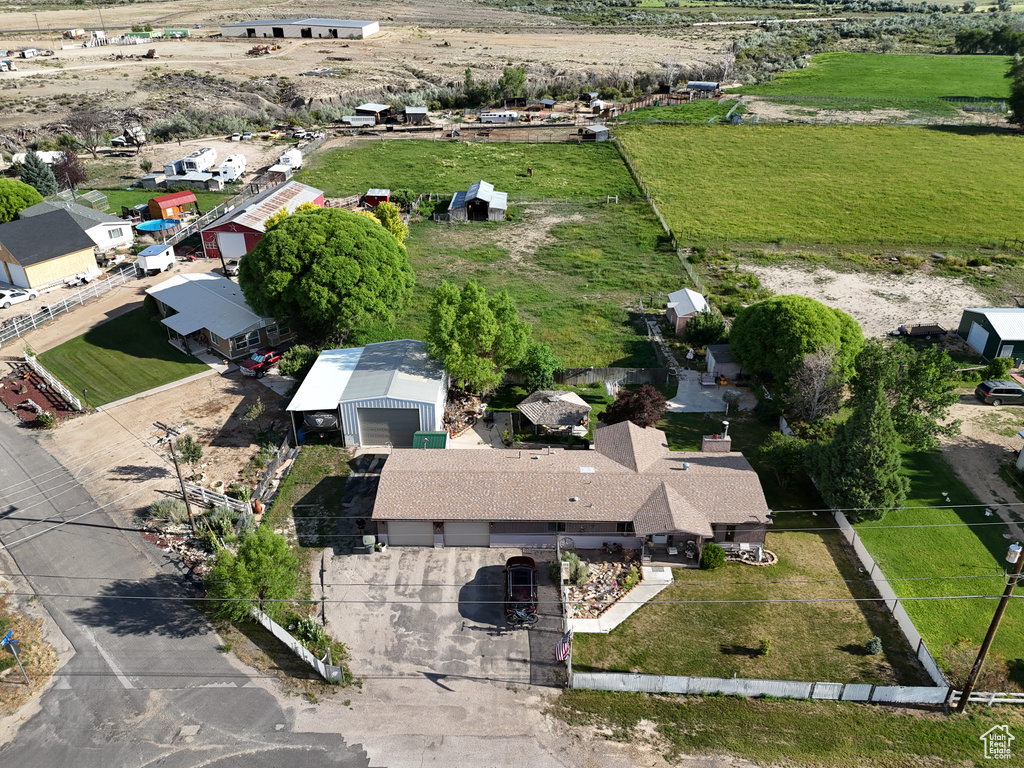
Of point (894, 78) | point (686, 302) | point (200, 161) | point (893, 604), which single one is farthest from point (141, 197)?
point (894, 78)

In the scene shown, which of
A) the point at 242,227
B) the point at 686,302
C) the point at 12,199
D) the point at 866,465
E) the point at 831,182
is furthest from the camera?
the point at 831,182

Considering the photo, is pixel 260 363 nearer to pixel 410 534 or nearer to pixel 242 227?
pixel 410 534

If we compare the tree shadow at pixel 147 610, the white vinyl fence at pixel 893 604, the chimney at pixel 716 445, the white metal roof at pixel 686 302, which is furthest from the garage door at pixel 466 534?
the white metal roof at pixel 686 302

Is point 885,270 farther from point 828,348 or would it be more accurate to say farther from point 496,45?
point 496,45

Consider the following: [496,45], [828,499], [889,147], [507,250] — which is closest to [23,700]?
[828,499]

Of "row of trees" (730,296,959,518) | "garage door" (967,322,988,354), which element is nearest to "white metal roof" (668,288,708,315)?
"row of trees" (730,296,959,518)
